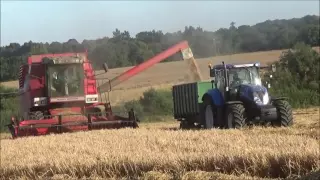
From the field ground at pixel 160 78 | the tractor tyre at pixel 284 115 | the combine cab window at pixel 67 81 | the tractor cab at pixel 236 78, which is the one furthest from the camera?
the field ground at pixel 160 78

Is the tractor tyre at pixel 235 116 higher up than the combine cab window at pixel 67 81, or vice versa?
the combine cab window at pixel 67 81

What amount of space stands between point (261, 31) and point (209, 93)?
75.4ft

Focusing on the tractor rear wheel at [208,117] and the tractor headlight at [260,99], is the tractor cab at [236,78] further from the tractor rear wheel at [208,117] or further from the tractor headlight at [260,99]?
the tractor rear wheel at [208,117]

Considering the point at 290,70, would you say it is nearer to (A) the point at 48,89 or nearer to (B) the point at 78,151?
(A) the point at 48,89

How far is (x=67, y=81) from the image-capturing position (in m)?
18.1

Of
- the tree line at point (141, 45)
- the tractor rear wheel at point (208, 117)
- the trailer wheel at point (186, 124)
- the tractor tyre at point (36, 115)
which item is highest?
the tree line at point (141, 45)

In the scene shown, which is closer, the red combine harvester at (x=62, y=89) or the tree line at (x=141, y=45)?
the red combine harvester at (x=62, y=89)

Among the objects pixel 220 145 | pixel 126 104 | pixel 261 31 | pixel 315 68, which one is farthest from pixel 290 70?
pixel 220 145

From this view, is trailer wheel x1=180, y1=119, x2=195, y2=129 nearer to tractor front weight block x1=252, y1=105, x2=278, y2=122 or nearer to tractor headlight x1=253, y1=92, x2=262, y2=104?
tractor headlight x1=253, y1=92, x2=262, y2=104

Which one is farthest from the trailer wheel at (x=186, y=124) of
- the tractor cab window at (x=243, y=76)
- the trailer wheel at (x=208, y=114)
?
the tractor cab window at (x=243, y=76)

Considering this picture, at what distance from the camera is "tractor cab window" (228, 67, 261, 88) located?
15.0 metres

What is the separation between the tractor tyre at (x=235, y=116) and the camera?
13938 mm

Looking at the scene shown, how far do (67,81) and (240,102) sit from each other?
6161mm

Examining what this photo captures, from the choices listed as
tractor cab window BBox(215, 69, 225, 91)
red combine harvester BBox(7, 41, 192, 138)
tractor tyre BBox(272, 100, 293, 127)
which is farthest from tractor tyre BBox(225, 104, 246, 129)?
red combine harvester BBox(7, 41, 192, 138)
